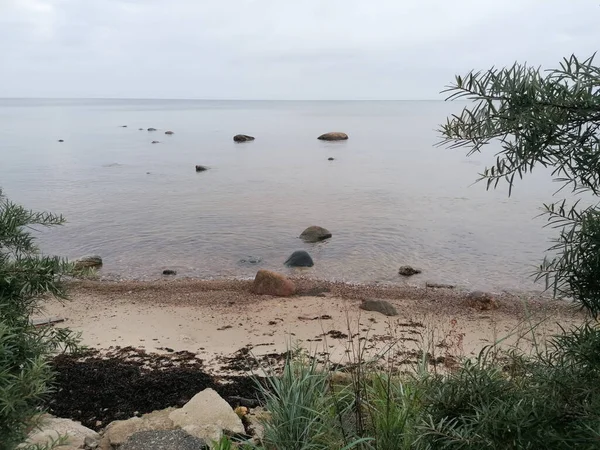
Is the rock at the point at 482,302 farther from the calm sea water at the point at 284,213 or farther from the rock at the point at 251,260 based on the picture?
the rock at the point at 251,260

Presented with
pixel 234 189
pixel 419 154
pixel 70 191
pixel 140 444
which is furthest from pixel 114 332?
pixel 419 154

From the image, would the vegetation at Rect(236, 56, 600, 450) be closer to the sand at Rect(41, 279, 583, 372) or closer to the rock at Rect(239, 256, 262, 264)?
the sand at Rect(41, 279, 583, 372)

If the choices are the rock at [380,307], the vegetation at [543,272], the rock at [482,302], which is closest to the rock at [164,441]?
the vegetation at [543,272]

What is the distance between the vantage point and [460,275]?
1381 cm

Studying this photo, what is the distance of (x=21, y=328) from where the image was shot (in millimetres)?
2227

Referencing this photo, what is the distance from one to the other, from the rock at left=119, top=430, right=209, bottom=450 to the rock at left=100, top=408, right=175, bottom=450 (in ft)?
0.52

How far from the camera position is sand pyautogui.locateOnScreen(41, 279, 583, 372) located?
8.19 meters

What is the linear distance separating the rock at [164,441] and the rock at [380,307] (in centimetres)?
635

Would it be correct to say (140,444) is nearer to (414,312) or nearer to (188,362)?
(188,362)

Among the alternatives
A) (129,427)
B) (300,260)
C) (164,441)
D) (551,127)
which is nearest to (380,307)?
(300,260)

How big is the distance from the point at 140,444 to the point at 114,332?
5.23 meters

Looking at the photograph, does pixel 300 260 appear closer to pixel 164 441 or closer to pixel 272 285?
pixel 272 285

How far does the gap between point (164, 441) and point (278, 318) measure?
222 inches

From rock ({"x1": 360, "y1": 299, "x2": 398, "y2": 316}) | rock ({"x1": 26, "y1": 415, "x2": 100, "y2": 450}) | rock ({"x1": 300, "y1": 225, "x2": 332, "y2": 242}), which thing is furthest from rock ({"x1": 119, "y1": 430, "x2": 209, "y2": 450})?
rock ({"x1": 300, "y1": 225, "x2": 332, "y2": 242})
